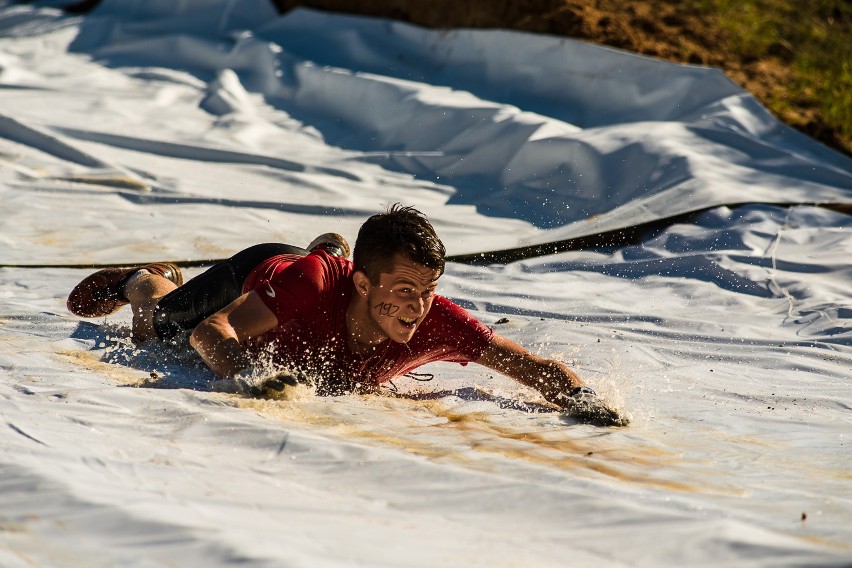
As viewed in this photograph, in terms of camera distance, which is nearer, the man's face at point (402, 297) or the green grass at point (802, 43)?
the man's face at point (402, 297)

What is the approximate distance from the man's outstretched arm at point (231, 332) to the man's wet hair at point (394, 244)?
0.27m

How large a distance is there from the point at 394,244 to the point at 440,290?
4.53 ft

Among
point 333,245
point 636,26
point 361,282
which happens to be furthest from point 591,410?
point 636,26

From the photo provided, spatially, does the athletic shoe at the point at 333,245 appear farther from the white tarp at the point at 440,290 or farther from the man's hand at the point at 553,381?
the man's hand at the point at 553,381

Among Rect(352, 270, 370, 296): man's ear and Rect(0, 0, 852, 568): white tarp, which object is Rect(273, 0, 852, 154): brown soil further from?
Rect(352, 270, 370, 296): man's ear

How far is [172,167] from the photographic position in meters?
5.17

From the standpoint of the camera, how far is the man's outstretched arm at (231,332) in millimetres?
2389

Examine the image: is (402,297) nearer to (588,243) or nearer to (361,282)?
(361,282)

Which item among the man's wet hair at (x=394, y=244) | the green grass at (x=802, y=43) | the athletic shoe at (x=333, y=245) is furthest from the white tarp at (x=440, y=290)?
the green grass at (x=802, y=43)

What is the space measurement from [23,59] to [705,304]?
5042 mm

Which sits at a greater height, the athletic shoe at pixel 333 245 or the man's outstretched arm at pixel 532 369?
the athletic shoe at pixel 333 245

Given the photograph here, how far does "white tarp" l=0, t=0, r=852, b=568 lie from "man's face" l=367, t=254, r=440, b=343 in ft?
0.64

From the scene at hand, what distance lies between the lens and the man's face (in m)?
2.51

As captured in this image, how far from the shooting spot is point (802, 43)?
7012 millimetres
